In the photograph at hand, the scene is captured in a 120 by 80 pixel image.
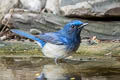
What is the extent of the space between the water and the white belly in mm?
137

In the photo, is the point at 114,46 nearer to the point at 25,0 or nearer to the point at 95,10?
the point at 95,10

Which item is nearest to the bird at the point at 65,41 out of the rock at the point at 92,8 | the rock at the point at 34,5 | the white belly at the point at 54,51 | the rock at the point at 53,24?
→ the white belly at the point at 54,51

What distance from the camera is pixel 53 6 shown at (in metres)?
8.12

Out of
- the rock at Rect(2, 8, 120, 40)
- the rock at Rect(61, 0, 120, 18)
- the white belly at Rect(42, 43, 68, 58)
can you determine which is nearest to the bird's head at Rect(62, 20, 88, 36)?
the white belly at Rect(42, 43, 68, 58)

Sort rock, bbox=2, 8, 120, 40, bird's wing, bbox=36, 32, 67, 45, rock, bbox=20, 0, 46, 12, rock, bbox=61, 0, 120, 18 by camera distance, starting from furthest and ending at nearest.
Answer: rock, bbox=20, 0, 46, 12 < rock, bbox=2, 8, 120, 40 < rock, bbox=61, 0, 120, 18 < bird's wing, bbox=36, 32, 67, 45

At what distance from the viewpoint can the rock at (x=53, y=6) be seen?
26.2 ft

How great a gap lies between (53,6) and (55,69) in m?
3.06

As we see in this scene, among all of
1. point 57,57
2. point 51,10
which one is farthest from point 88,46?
point 51,10

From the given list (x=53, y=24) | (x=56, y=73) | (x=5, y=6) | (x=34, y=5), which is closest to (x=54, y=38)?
(x=56, y=73)

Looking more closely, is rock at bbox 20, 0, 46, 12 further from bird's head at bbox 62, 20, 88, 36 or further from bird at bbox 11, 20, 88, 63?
bird's head at bbox 62, 20, 88, 36

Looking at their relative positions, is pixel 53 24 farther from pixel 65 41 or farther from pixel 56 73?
pixel 56 73

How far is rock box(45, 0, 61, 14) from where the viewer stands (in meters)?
7.98

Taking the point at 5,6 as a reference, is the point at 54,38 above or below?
below

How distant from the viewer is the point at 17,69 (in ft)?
17.3
